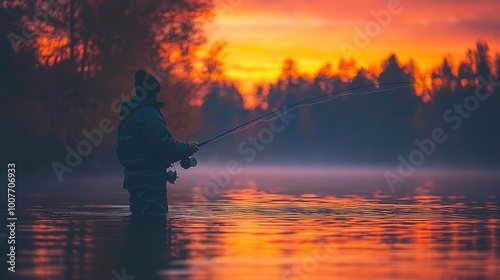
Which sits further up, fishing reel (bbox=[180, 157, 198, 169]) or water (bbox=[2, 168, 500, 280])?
fishing reel (bbox=[180, 157, 198, 169])

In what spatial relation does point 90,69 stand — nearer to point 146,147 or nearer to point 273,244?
point 146,147

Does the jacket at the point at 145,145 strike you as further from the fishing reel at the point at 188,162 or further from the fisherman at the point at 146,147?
the fishing reel at the point at 188,162

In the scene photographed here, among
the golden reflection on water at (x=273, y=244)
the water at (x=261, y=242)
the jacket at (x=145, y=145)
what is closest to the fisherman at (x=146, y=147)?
the jacket at (x=145, y=145)

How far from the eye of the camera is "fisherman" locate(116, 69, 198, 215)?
17953 mm

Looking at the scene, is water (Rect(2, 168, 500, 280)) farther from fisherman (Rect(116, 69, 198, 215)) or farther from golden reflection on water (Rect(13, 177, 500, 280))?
fisherman (Rect(116, 69, 198, 215))

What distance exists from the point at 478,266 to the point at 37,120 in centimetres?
3611

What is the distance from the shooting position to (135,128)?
18109mm

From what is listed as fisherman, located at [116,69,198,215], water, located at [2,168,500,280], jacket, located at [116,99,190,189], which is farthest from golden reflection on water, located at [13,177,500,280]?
jacket, located at [116,99,190,189]

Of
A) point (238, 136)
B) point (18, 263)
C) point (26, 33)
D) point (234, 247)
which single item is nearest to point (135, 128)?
point (234, 247)

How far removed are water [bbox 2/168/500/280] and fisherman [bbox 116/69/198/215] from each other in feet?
1.42

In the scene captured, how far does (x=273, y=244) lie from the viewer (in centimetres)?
1390

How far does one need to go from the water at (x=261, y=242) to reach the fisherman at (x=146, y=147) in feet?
1.42

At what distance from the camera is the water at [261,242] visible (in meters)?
11.1

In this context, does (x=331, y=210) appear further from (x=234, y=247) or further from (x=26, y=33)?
(x=26, y=33)
